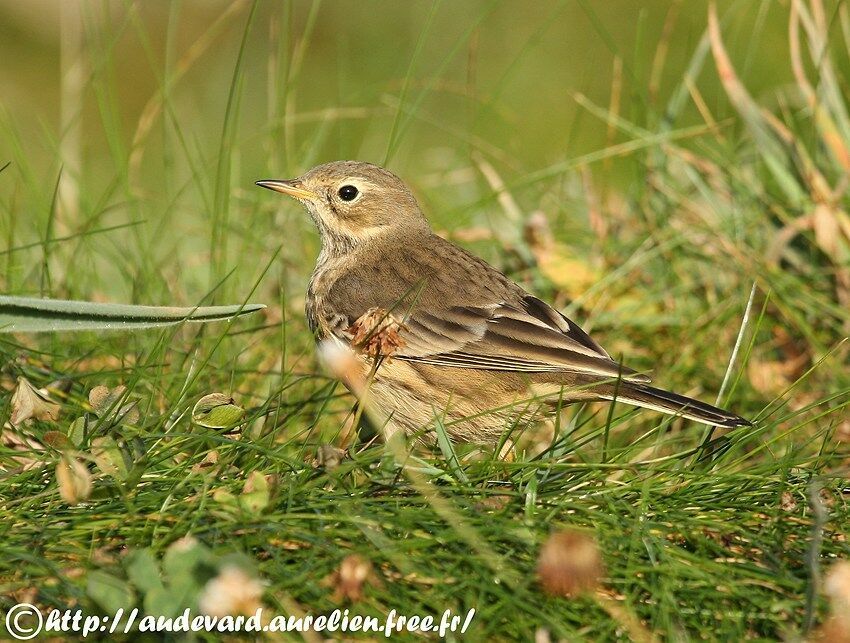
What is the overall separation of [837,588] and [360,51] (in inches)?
365

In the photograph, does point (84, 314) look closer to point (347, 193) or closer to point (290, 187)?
point (290, 187)

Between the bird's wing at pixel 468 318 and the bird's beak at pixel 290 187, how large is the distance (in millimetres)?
589

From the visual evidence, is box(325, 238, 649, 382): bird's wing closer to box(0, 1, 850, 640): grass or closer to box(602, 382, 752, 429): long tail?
box(602, 382, 752, 429): long tail

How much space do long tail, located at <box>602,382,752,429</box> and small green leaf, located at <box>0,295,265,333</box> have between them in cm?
144

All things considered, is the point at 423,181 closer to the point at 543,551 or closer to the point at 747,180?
the point at 747,180

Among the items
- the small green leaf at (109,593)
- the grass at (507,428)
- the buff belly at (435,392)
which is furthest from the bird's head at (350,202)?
the small green leaf at (109,593)

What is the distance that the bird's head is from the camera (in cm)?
606

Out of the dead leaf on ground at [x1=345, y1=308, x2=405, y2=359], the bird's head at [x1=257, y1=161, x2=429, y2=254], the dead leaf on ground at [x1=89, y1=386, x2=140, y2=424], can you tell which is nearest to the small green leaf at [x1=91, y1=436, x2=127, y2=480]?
the dead leaf on ground at [x1=89, y1=386, x2=140, y2=424]

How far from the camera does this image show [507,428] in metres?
4.45

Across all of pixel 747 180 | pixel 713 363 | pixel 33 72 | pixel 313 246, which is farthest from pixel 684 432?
pixel 33 72

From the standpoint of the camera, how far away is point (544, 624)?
9.75ft

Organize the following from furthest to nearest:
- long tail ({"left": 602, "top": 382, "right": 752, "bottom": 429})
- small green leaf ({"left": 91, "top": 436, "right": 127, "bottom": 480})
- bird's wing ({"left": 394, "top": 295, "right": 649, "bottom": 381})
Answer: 1. bird's wing ({"left": 394, "top": 295, "right": 649, "bottom": 381})
2. long tail ({"left": 602, "top": 382, "right": 752, "bottom": 429})
3. small green leaf ({"left": 91, "top": 436, "right": 127, "bottom": 480})

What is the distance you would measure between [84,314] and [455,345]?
Answer: 1.72 meters

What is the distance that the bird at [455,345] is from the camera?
459cm
